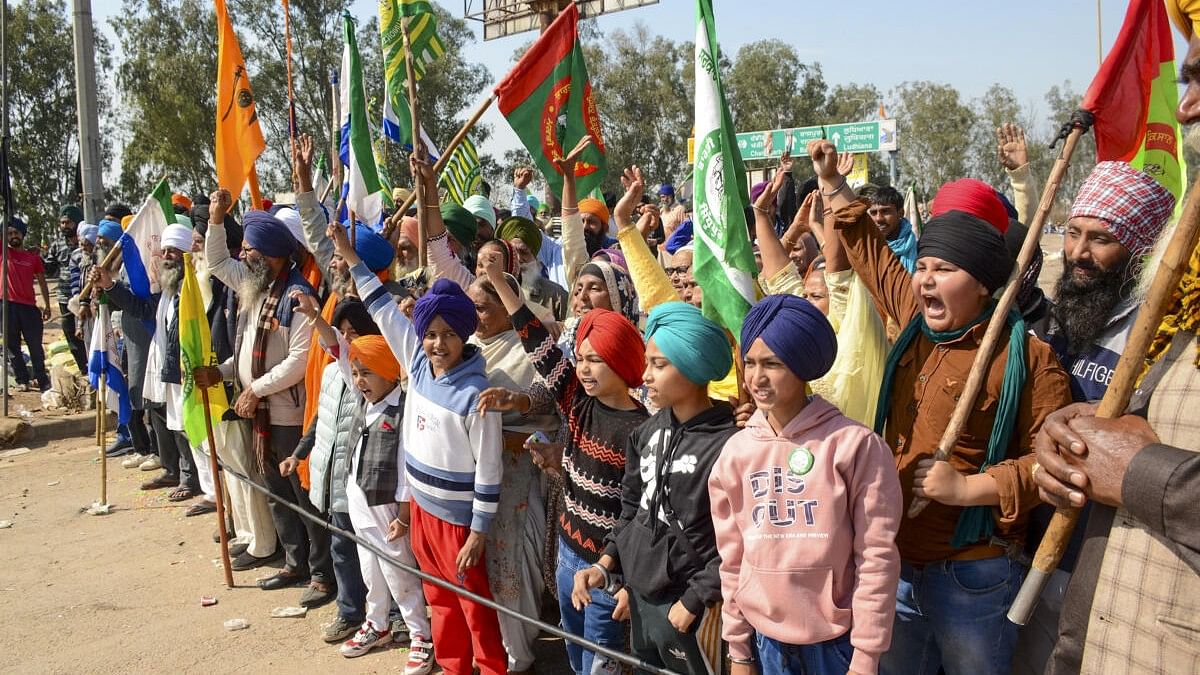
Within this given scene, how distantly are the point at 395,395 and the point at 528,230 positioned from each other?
2.06m

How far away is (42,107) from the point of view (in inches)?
1312

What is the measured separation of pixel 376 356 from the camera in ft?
15.1

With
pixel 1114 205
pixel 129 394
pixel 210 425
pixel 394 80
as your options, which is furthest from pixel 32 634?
pixel 1114 205

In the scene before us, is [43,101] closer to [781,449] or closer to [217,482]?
[217,482]

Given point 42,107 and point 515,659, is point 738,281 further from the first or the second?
point 42,107

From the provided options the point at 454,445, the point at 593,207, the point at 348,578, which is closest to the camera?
the point at 454,445

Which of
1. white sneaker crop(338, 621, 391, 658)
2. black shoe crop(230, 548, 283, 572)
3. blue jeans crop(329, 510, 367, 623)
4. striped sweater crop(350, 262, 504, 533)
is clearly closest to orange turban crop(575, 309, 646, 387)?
striped sweater crop(350, 262, 504, 533)

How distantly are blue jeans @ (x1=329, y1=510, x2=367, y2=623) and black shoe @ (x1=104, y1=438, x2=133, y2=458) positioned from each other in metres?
5.79

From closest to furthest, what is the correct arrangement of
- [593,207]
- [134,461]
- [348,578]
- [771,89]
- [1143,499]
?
1. [1143,499]
2. [348,578]
3. [593,207]
4. [134,461]
5. [771,89]

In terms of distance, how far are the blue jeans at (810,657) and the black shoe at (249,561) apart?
4.75 meters

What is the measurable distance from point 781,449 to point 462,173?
19.4 ft

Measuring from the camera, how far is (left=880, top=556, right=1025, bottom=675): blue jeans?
8.56 ft

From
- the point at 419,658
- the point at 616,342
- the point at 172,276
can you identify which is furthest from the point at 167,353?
the point at 616,342

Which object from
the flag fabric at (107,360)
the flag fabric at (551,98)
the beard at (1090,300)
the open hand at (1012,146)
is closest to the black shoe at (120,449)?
the flag fabric at (107,360)
